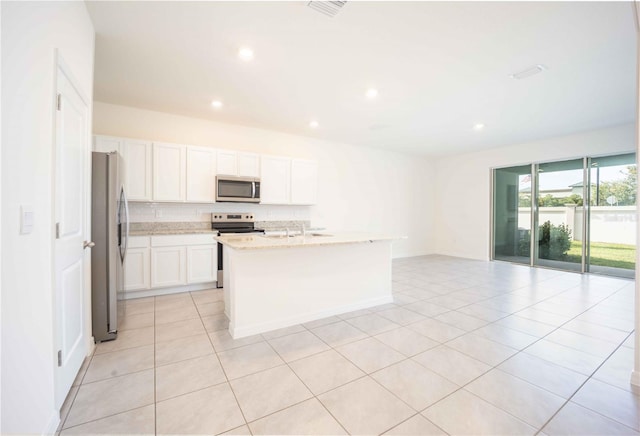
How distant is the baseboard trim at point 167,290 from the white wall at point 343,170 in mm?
1845

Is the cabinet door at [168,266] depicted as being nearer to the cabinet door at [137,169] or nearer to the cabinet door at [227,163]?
the cabinet door at [137,169]

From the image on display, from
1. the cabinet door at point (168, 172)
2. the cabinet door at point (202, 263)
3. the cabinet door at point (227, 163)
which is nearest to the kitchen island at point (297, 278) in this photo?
the cabinet door at point (202, 263)

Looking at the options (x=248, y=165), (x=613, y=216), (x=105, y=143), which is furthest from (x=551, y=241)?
(x=105, y=143)

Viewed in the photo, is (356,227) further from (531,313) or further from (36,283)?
(36,283)

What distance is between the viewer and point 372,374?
2.07 meters

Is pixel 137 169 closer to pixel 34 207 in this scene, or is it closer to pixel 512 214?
pixel 34 207

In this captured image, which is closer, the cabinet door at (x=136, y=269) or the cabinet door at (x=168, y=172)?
the cabinet door at (x=136, y=269)

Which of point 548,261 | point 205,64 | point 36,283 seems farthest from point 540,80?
point 36,283

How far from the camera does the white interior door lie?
5.38 ft

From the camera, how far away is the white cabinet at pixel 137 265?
364 centimetres

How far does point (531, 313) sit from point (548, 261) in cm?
361

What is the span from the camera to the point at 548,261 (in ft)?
19.7

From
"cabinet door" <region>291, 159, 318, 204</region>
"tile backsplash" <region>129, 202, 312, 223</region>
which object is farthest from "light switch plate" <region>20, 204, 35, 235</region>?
"cabinet door" <region>291, 159, 318, 204</region>

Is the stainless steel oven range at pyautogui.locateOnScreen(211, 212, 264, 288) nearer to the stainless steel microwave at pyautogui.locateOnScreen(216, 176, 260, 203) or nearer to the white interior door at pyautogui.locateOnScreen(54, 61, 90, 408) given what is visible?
the stainless steel microwave at pyautogui.locateOnScreen(216, 176, 260, 203)
